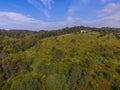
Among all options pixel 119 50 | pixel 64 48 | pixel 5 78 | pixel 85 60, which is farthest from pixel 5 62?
pixel 119 50

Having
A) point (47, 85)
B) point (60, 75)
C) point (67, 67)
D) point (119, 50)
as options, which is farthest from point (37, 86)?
Answer: point (119, 50)

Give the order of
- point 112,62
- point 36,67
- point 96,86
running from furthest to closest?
point 112,62 < point 36,67 < point 96,86

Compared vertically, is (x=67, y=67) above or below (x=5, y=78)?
above

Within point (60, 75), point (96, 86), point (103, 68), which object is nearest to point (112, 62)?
point (103, 68)

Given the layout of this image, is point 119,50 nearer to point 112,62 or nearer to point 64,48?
point 112,62

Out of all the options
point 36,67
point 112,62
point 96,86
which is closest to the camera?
point 96,86

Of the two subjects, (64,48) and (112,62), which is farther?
(64,48)

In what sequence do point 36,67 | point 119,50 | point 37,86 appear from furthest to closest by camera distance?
point 119,50 → point 36,67 → point 37,86

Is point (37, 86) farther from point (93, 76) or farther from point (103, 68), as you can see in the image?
point (103, 68)

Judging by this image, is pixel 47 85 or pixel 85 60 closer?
pixel 47 85

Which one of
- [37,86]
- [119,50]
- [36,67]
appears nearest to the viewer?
[37,86]
